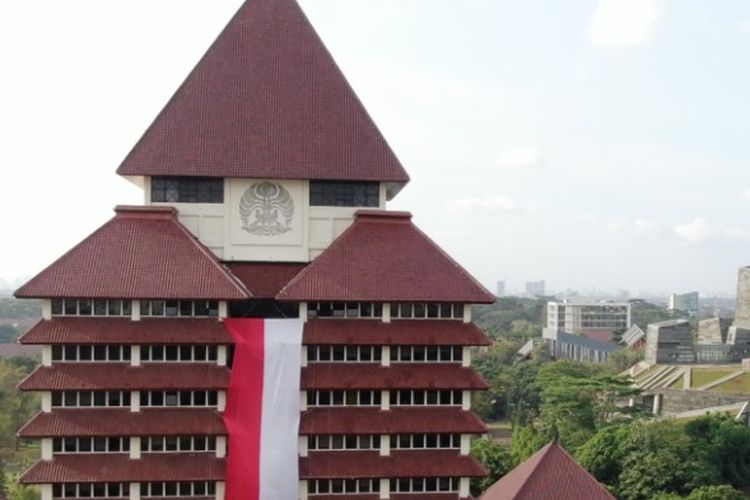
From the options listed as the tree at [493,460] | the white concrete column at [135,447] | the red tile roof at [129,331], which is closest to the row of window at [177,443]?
the white concrete column at [135,447]

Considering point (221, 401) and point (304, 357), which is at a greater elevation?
point (304, 357)

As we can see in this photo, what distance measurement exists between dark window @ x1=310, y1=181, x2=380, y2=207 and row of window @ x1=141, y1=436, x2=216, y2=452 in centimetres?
712

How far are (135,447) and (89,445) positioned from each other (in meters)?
1.16

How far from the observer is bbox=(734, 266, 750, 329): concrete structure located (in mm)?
76125

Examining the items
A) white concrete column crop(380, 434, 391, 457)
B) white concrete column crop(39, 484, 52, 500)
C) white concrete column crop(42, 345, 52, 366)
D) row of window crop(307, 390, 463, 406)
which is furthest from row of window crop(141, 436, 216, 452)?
white concrete column crop(380, 434, 391, 457)

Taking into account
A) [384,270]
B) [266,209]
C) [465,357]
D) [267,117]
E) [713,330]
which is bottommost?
[713,330]

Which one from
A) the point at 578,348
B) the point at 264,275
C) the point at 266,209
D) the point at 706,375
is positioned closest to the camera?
the point at 264,275

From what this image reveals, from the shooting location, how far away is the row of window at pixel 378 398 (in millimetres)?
19547

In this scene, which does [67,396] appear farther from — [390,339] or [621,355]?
[621,355]

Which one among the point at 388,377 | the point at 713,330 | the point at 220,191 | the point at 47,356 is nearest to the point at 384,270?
the point at 388,377

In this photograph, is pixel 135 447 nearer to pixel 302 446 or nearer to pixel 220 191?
A: pixel 302 446

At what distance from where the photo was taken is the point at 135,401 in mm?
18797

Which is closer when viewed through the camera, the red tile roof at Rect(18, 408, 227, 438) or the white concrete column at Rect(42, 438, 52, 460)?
the red tile roof at Rect(18, 408, 227, 438)

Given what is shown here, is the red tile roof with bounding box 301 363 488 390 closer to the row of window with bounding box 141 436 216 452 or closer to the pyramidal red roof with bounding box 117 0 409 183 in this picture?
the row of window with bounding box 141 436 216 452
